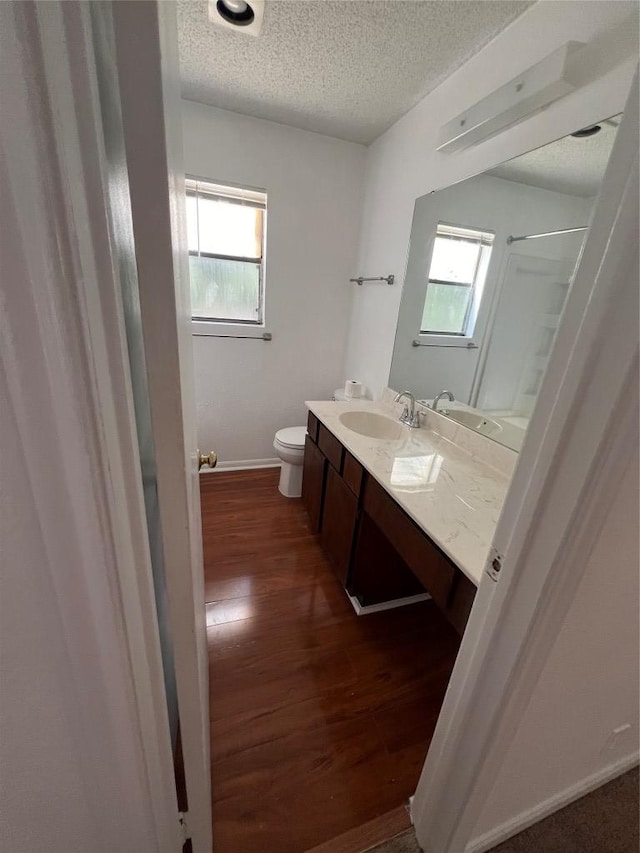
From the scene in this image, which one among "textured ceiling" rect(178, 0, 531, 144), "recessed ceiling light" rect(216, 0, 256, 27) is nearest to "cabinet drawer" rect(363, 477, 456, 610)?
"textured ceiling" rect(178, 0, 531, 144)

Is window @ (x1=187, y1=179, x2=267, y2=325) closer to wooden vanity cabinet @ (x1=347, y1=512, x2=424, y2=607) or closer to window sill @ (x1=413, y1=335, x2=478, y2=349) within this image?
window sill @ (x1=413, y1=335, x2=478, y2=349)

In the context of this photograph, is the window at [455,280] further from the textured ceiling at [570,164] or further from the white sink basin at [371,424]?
the white sink basin at [371,424]

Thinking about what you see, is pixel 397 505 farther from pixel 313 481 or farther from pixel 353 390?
pixel 353 390

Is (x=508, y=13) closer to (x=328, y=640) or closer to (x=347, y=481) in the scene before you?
(x=347, y=481)

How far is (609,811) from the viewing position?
3.51ft

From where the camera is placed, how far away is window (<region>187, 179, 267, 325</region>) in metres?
2.33

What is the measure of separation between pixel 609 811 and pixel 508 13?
9.28 ft

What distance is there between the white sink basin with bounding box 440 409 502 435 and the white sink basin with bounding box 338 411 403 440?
0.33m

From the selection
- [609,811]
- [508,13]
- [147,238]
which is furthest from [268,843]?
[508,13]

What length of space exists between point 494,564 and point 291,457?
1.84 metres

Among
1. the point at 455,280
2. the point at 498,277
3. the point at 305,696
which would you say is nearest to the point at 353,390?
the point at 455,280

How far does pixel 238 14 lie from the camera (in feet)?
4.52

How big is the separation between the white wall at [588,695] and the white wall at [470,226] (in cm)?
98

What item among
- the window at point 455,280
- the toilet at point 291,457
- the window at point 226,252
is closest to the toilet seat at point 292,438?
the toilet at point 291,457
